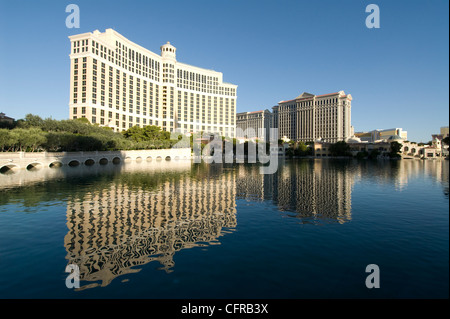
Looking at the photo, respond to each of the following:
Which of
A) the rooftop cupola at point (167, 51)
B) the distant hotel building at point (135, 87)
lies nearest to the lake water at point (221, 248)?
the distant hotel building at point (135, 87)

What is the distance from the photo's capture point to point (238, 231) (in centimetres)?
1586

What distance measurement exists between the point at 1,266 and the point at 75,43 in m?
147

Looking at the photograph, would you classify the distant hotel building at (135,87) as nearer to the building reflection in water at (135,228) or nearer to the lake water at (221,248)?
the building reflection in water at (135,228)

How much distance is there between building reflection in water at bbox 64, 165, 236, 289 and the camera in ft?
37.6

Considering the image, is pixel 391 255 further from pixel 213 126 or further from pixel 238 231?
pixel 213 126

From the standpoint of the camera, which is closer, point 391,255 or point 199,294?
point 199,294

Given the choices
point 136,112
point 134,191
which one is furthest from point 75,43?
point 134,191

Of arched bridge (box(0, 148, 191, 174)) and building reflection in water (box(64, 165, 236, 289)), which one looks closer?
building reflection in water (box(64, 165, 236, 289))

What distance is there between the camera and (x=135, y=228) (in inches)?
628

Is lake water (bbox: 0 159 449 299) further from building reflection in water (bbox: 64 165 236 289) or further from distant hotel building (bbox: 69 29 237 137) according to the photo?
distant hotel building (bbox: 69 29 237 137)

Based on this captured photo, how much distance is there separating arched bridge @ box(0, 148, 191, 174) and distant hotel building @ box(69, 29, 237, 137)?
46701mm

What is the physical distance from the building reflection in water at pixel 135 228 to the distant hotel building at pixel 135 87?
4594 inches

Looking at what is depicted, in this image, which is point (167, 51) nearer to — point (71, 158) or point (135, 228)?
point (71, 158)

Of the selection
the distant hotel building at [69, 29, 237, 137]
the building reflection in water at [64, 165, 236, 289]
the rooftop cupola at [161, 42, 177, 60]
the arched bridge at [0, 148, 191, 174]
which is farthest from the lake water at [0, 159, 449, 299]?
the rooftop cupola at [161, 42, 177, 60]
